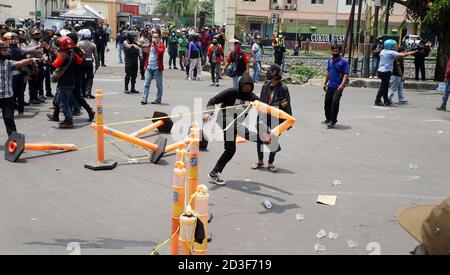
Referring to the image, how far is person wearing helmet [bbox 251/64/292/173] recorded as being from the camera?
841cm

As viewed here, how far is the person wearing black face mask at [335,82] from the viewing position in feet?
39.0

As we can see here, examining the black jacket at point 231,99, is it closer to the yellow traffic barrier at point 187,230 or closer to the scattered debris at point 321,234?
the scattered debris at point 321,234

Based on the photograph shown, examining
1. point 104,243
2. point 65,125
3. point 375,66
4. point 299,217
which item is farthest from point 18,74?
point 375,66

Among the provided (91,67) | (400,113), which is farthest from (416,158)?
(91,67)

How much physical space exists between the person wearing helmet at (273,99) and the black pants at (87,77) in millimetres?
7018

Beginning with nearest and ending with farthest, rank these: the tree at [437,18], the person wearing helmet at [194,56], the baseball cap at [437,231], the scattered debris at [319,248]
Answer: the baseball cap at [437,231]
the scattered debris at [319,248]
the tree at [437,18]
the person wearing helmet at [194,56]

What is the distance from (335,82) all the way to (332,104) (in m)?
0.51

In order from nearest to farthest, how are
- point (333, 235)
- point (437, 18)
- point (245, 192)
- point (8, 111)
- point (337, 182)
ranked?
1. point (333, 235)
2. point (245, 192)
3. point (337, 182)
4. point (8, 111)
5. point (437, 18)

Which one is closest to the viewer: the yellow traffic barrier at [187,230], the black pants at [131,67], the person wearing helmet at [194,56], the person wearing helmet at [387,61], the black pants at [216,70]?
the yellow traffic barrier at [187,230]

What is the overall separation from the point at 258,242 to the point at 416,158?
5246mm

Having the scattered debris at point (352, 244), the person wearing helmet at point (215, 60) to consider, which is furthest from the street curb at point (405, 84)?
the scattered debris at point (352, 244)

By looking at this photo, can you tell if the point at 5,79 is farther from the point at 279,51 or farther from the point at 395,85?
the point at 279,51

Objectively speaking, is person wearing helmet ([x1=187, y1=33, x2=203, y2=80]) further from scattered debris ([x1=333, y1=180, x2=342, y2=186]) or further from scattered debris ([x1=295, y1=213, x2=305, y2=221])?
scattered debris ([x1=295, y1=213, x2=305, y2=221])

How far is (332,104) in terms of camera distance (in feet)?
39.7
